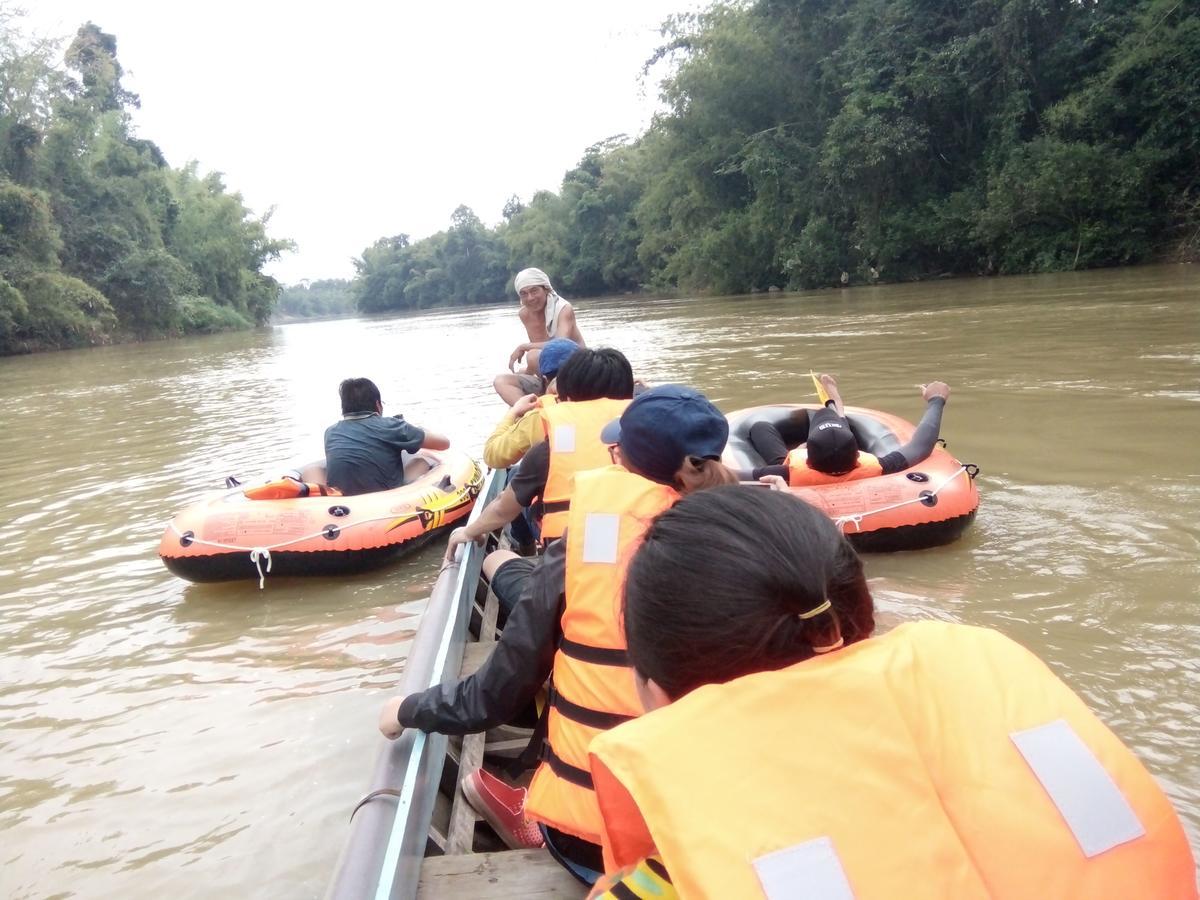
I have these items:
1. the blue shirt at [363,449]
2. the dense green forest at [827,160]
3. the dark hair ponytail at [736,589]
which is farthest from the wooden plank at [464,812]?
the dense green forest at [827,160]

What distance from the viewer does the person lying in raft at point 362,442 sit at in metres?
4.37

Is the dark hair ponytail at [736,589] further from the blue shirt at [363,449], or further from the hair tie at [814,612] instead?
the blue shirt at [363,449]

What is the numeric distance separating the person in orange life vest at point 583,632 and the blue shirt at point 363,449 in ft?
8.99

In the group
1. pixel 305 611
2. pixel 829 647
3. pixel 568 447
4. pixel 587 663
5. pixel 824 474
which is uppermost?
pixel 829 647

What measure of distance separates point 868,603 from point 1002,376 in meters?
6.85

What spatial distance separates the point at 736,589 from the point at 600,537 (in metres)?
0.69

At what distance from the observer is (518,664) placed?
1.62 m

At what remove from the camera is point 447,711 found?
1.69m

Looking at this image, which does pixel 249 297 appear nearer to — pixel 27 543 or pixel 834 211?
pixel 834 211

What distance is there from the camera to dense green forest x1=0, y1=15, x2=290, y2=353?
23281mm

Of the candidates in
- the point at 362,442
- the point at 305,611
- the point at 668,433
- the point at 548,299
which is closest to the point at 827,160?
the point at 548,299

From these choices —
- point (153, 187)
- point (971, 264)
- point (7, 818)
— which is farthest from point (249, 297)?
point (7, 818)

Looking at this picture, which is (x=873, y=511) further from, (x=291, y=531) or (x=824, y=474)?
(x=291, y=531)

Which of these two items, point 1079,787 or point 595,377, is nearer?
point 1079,787
